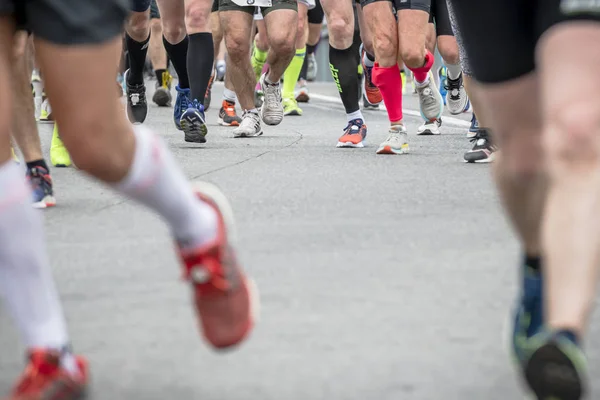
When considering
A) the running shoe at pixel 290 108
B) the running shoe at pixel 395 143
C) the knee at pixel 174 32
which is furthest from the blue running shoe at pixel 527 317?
the running shoe at pixel 290 108

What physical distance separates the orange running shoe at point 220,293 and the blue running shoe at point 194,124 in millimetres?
6484

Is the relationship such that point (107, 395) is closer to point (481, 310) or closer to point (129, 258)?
point (481, 310)

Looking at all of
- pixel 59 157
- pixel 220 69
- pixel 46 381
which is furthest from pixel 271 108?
pixel 220 69

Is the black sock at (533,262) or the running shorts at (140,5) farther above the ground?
the black sock at (533,262)

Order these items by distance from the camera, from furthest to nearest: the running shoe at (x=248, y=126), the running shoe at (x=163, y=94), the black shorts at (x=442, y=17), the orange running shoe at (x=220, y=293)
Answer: the running shoe at (x=163, y=94) < the running shoe at (x=248, y=126) < the black shorts at (x=442, y=17) < the orange running shoe at (x=220, y=293)

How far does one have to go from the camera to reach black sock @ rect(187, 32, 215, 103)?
10016mm

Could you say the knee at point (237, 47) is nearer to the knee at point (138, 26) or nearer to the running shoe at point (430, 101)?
the knee at point (138, 26)

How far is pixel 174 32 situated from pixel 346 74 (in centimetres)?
130

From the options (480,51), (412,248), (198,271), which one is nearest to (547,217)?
(480,51)

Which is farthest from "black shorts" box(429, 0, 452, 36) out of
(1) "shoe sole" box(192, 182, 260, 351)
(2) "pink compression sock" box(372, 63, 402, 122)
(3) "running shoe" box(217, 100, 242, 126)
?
(1) "shoe sole" box(192, 182, 260, 351)

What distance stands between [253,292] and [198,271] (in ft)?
0.69

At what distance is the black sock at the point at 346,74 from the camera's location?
994cm

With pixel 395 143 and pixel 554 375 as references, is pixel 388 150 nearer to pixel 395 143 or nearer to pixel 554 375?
pixel 395 143

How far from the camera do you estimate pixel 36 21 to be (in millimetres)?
2992
